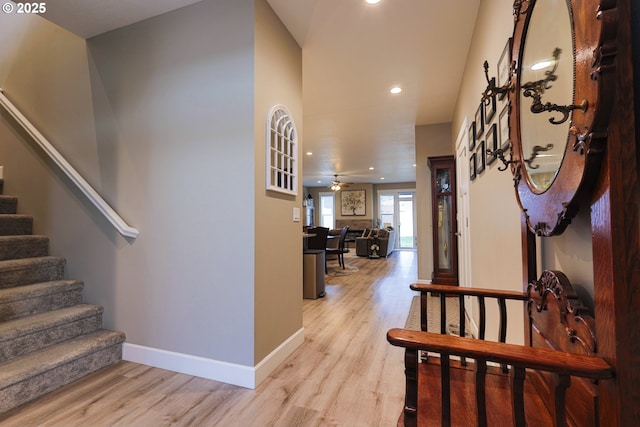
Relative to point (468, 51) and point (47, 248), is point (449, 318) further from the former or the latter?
point (47, 248)

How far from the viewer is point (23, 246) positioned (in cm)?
235

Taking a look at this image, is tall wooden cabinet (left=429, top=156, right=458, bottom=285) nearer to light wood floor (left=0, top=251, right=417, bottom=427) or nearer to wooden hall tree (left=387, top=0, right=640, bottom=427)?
light wood floor (left=0, top=251, right=417, bottom=427)

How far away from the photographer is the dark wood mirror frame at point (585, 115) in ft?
1.86

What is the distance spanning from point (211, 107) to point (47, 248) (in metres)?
→ 1.96

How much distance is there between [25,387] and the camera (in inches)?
63.7

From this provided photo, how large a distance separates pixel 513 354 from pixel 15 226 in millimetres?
3544

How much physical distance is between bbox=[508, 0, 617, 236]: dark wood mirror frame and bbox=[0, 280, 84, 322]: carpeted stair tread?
297 centimetres

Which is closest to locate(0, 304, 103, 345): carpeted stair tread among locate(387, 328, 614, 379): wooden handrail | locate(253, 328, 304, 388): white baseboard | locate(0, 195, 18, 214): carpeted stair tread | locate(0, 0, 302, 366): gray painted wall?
locate(0, 0, 302, 366): gray painted wall

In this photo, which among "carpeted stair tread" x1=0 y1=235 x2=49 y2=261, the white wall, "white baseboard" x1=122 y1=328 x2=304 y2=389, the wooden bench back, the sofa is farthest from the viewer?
the sofa

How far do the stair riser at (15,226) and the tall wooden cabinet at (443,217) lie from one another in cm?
458

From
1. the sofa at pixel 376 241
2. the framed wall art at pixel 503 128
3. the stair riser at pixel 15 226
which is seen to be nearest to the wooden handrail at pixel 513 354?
the framed wall art at pixel 503 128

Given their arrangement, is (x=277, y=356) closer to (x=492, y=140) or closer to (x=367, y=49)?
(x=492, y=140)

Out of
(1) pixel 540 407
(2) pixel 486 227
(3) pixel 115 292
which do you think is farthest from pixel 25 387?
(2) pixel 486 227

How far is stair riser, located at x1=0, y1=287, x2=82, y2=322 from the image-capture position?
193 cm
